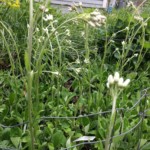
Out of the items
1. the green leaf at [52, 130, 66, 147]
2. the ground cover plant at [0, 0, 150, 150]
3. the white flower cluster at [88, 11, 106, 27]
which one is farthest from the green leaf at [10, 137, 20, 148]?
the white flower cluster at [88, 11, 106, 27]

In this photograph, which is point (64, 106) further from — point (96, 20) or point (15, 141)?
point (96, 20)

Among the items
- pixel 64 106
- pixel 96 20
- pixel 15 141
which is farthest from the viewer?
pixel 64 106

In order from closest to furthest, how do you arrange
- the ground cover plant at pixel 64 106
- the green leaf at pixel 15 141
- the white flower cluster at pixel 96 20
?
1. the white flower cluster at pixel 96 20
2. the ground cover plant at pixel 64 106
3. the green leaf at pixel 15 141

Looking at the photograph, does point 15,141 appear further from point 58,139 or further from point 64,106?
point 64,106

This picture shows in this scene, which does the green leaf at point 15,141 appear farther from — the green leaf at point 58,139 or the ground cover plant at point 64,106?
the green leaf at point 58,139

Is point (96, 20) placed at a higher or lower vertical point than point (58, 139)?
higher

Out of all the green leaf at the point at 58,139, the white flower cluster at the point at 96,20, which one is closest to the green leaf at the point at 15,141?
the green leaf at the point at 58,139

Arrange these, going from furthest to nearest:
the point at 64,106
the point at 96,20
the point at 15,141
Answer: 1. the point at 64,106
2. the point at 15,141
3. the point at 96,20

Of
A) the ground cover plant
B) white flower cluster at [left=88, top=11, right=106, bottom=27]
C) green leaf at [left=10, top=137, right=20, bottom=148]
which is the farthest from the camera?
green leaf at [left=10, top=137, right=20, bottom=148]

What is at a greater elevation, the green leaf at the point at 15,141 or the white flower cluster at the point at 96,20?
the white flower cluster at the point at 96,20

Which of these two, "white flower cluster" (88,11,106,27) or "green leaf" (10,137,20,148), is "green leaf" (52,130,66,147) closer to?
"green leaf" (10,137,20,148)

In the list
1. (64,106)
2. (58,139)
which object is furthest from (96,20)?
(64,106)

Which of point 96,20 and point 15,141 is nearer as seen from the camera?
point 96,20

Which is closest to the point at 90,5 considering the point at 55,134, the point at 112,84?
the point at 55,134
